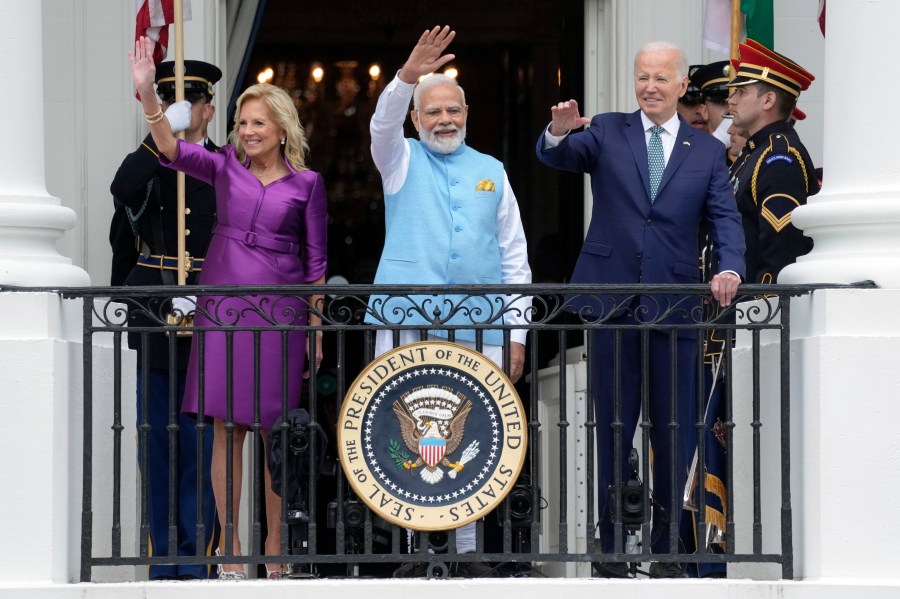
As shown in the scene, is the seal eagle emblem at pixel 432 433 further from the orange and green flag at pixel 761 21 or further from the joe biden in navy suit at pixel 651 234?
the orange and green flag at pixel 761 21

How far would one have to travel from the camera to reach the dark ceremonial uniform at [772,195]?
268 inches

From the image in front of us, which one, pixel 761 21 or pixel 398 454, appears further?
pixel 761 21

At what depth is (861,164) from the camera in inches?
246

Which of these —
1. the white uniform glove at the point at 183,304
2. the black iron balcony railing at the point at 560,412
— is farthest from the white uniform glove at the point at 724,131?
the white uniform glove at the point at 183,304

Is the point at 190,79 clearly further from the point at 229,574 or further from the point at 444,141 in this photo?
the point at 229,574

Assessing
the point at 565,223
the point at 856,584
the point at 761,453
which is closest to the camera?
the point at 856,584

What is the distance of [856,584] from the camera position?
5.95 meters

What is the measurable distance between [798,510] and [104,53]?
14.1 feet

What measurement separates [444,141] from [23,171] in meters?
1.61

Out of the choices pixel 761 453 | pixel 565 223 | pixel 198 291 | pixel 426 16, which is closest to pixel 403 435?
pixel 198 291

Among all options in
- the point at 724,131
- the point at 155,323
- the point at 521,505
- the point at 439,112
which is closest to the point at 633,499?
the point at 521,505

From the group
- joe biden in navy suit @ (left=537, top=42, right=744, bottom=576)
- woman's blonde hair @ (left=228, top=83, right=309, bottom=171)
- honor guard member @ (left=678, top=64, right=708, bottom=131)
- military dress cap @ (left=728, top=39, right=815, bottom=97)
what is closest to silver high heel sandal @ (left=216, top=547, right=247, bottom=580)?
joe biden in navy suit @ (left=537, top=42, right=744, bottom=576)

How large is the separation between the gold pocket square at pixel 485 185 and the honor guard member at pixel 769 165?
1003 millimetres

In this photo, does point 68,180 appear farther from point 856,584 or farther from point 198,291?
point 856,584
